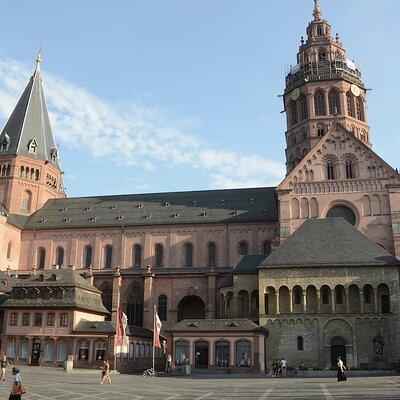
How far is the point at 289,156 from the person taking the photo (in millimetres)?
78125

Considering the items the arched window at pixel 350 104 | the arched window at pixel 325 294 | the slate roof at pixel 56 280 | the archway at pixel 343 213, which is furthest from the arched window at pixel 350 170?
the slate roof at pixel 56 280

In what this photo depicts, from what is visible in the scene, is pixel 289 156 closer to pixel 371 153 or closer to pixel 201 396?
pixel 371 153

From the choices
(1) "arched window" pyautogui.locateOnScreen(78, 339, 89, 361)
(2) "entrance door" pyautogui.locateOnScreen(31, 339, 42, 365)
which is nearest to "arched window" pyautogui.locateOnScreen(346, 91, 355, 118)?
(1) "arched window" pyautogui.locateOnScreen(78, 339, 89, 361)

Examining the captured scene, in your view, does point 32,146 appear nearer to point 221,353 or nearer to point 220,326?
point 220,326

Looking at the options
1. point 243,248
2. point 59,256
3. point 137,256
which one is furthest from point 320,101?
point 59,256

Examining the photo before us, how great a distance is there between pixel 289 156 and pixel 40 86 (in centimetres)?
4468

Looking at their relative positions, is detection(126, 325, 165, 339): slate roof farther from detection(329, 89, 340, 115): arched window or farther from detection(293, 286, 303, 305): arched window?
detection(329, 89, 340, 115): arched window

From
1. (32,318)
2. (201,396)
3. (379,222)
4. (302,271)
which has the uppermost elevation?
(379,222)

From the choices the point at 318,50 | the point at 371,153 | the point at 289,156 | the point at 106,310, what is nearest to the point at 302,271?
the point at 371,153

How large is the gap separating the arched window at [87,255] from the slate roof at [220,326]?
87.0ft

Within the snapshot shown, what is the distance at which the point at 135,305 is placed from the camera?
68438mm

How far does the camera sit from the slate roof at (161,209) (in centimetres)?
7175

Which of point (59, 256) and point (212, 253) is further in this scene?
point (59, 256)

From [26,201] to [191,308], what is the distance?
32.0 meters
